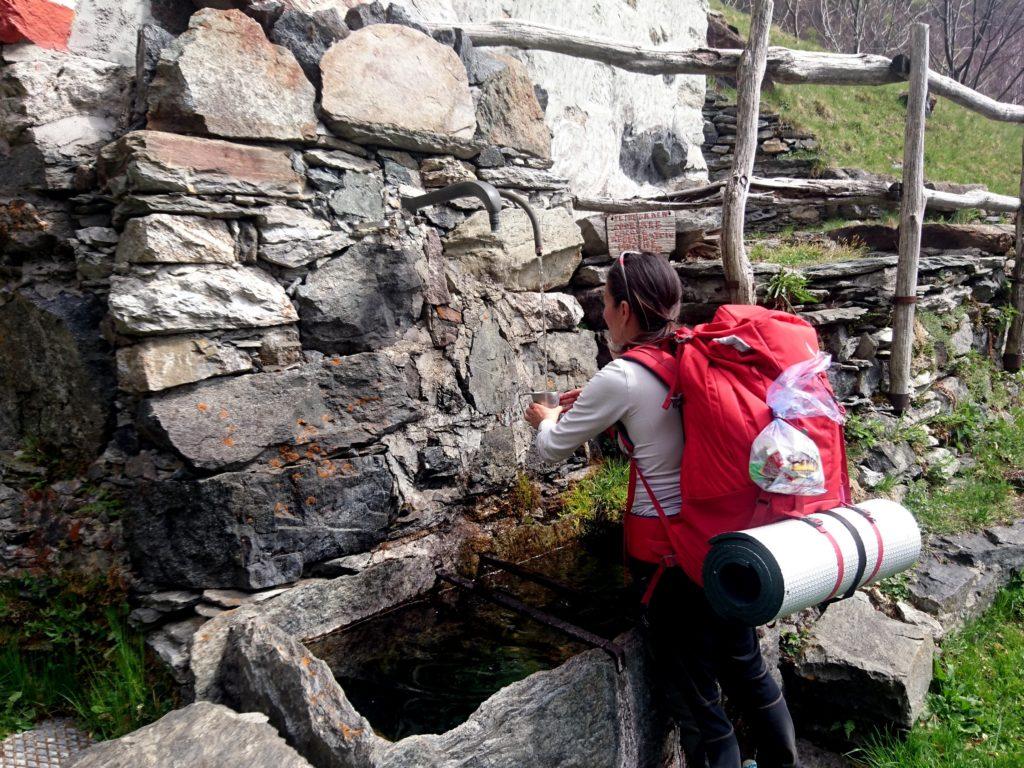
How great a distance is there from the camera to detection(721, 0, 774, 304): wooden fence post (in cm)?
467

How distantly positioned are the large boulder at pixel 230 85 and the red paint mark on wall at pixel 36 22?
0.44m

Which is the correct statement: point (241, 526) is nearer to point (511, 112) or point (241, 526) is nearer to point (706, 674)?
point (706, 674)

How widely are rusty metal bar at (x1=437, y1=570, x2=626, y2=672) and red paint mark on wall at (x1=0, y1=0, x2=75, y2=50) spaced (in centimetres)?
251

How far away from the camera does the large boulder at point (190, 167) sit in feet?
7.88

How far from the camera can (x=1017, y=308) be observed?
6324mm

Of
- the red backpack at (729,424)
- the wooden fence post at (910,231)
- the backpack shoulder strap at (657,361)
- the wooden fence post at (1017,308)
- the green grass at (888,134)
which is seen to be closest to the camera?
the red backpack at (729,424)

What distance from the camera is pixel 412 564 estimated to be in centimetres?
285

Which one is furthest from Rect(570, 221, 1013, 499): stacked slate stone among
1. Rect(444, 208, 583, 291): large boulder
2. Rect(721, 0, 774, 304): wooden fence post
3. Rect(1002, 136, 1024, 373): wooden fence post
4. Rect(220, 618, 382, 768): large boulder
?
Rect(220, 618, 382, 768): large boulder

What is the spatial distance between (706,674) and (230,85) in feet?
8.68

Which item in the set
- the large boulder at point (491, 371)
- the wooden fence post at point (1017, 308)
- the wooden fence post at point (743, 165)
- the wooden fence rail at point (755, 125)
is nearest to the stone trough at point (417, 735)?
the large boulder at point (491, 371)

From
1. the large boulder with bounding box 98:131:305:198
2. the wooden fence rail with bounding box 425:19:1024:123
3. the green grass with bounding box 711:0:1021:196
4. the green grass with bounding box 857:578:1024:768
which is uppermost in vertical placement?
the green grass with bounding box 711:0:1021:196

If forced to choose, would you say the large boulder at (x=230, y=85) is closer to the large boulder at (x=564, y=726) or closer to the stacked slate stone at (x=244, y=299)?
the stacked slate stone at (x=244, y=299)

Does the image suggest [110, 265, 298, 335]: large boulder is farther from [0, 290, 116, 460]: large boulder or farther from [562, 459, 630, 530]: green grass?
[562, 459, 630, 530]: green grass

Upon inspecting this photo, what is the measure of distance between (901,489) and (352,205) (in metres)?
3.83
